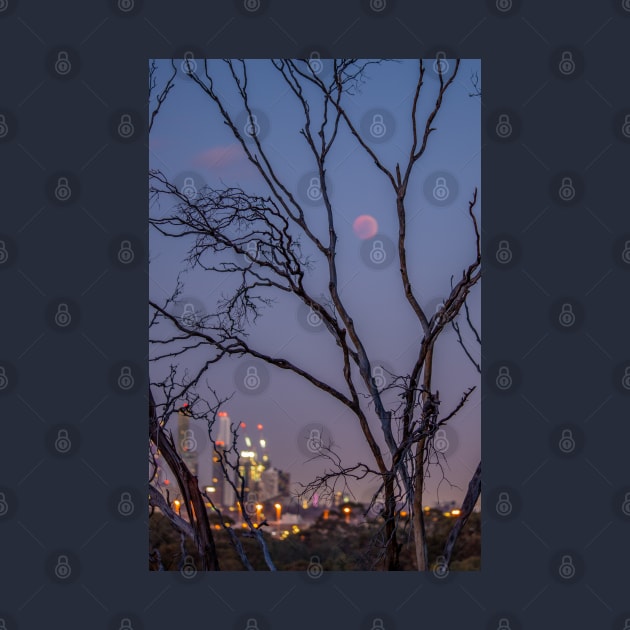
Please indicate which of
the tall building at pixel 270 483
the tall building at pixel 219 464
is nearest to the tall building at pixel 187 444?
the tall building at pixel 219 464

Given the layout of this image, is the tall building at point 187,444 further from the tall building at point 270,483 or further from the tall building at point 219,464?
the tall building at point 270,483

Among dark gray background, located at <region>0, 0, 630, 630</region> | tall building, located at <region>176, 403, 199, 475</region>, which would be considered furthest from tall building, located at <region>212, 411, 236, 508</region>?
dark gray background, located at <region>0, 0, 630, 630</region>

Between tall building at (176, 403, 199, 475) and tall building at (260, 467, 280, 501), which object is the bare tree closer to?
tall building at (176, 403, 199, 475)

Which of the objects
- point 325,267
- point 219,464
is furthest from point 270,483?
point 325,267
